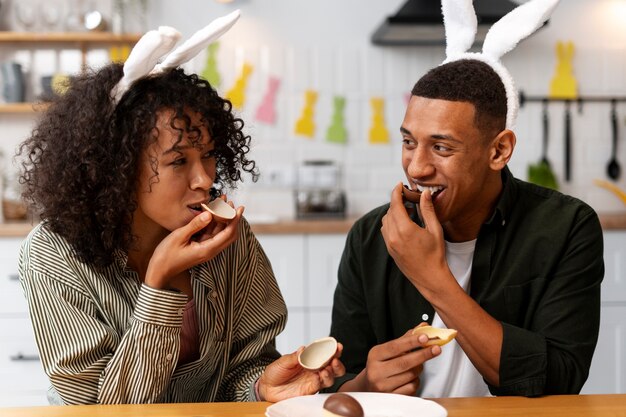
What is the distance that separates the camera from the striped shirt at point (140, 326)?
5.27 ft

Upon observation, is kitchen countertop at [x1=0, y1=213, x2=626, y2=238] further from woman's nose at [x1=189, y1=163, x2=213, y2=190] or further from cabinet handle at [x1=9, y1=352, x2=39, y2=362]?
woman's nose at [x1=189, y1=163, x2=213, y2=190]

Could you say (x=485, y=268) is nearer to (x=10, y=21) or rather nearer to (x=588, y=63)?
(x=588, y=63)

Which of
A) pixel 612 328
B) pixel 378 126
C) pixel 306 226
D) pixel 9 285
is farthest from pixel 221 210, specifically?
pixel 378 126

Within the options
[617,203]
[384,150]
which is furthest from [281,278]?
[617,203]

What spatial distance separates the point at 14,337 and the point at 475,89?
2.68 meters

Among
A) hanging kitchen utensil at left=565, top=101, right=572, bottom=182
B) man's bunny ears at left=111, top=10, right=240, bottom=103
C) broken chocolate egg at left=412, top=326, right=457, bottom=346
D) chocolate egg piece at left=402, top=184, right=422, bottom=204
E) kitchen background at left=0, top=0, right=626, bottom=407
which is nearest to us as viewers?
broken chocolate egg at left=412, top=326, right=457, bottom=346

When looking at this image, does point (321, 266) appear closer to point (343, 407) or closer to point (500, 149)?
point (500, 149)

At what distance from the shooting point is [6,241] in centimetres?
381

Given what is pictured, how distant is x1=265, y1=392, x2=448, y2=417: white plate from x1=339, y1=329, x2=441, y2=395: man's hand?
0.12 m

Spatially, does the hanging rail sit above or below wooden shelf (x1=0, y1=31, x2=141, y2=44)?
below

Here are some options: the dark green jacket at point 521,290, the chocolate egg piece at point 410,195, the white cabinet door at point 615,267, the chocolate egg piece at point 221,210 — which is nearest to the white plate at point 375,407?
the dark green jacket at point 521,290

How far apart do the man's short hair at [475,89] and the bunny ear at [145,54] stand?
0.58 metres

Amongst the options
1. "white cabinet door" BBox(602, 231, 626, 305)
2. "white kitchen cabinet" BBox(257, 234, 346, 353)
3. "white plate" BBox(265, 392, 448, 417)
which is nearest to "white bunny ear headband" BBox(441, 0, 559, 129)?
"white plate" BBox(265, 392, 448, 417)

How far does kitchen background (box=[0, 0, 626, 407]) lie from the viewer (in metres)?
4.42
